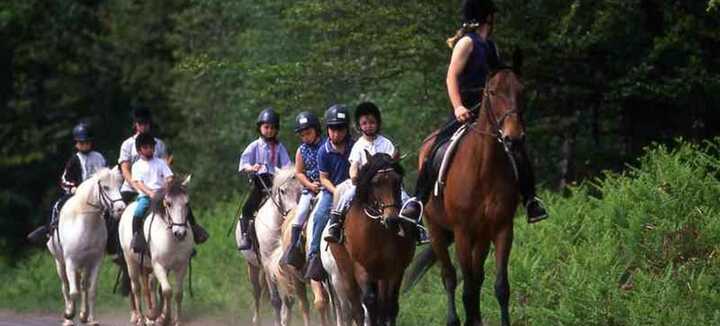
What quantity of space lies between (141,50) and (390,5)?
20.8m

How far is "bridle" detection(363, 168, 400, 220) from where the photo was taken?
15297mm

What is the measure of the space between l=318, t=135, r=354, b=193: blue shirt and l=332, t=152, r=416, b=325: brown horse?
3.87 ft

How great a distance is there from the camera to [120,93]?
44594mm

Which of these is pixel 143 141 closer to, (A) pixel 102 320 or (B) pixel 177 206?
(B) pixel 177 206

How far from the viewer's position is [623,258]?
17.5 meters

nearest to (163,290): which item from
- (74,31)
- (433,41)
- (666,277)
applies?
(433,41)

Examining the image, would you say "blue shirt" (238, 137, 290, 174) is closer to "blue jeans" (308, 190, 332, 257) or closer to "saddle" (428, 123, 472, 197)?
"blue jeans" (308, 190, 332, 257)

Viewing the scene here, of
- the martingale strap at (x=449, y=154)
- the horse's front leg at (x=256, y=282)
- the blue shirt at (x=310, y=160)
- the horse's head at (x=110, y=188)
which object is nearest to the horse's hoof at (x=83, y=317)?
the horse's head at (x=110, y=188)

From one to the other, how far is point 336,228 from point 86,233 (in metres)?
8.12

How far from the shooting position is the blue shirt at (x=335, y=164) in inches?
675

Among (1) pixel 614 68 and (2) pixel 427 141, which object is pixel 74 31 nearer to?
(1) pixel 614 68

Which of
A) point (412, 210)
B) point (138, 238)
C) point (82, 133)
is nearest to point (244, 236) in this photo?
point (138, 238)

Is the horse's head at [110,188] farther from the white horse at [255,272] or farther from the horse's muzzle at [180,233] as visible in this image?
the horse's muzzle at [180,233]

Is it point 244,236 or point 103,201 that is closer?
point 244,236
